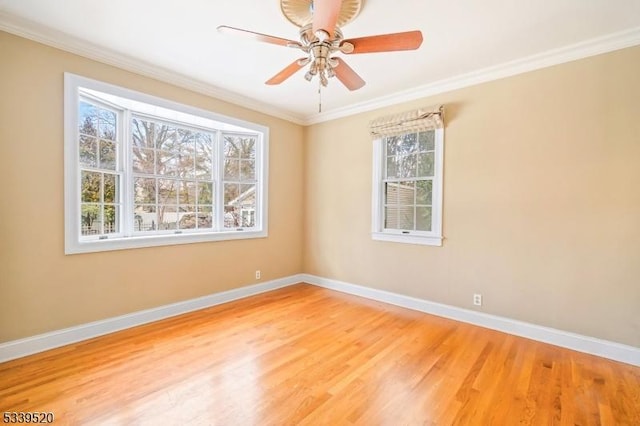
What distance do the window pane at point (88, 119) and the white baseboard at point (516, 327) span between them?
357cm

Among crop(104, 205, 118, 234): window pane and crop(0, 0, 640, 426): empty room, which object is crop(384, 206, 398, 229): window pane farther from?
crop(104, 205, 118, 234): window pane

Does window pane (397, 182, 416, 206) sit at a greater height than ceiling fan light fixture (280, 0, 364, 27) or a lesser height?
lesser

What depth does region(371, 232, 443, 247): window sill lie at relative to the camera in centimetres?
344

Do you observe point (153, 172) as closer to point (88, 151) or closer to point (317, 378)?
point (88, 151)

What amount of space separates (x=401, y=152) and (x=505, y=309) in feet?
6.99

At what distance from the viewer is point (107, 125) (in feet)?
9.75

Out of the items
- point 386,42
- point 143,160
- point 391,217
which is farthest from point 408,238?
point 143,160

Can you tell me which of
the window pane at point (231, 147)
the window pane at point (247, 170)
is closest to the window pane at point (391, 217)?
the window pane at point (247, 170)

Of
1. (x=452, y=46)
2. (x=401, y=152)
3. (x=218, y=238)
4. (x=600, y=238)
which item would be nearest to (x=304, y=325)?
(x=218, y=238)

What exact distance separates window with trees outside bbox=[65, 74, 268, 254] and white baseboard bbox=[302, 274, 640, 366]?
1947 mm

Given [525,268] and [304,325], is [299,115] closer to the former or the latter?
[304,325]

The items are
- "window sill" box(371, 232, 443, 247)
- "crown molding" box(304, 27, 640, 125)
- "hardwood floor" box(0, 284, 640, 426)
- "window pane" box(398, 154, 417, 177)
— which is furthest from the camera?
"window pane" box(398, 154, 417, 177)

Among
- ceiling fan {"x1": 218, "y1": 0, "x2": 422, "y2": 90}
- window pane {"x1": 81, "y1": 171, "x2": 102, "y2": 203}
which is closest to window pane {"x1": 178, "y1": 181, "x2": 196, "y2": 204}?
window pane {"x1": 81, "y1": 171, "x2": 102, "y2": 203}

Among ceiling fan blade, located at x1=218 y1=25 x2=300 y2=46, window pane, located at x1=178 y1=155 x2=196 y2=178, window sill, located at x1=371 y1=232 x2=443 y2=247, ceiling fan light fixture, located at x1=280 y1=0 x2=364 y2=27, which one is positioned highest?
ceiling fan light fixture, located at x1=280 y1=0 x2=364 y2=27
